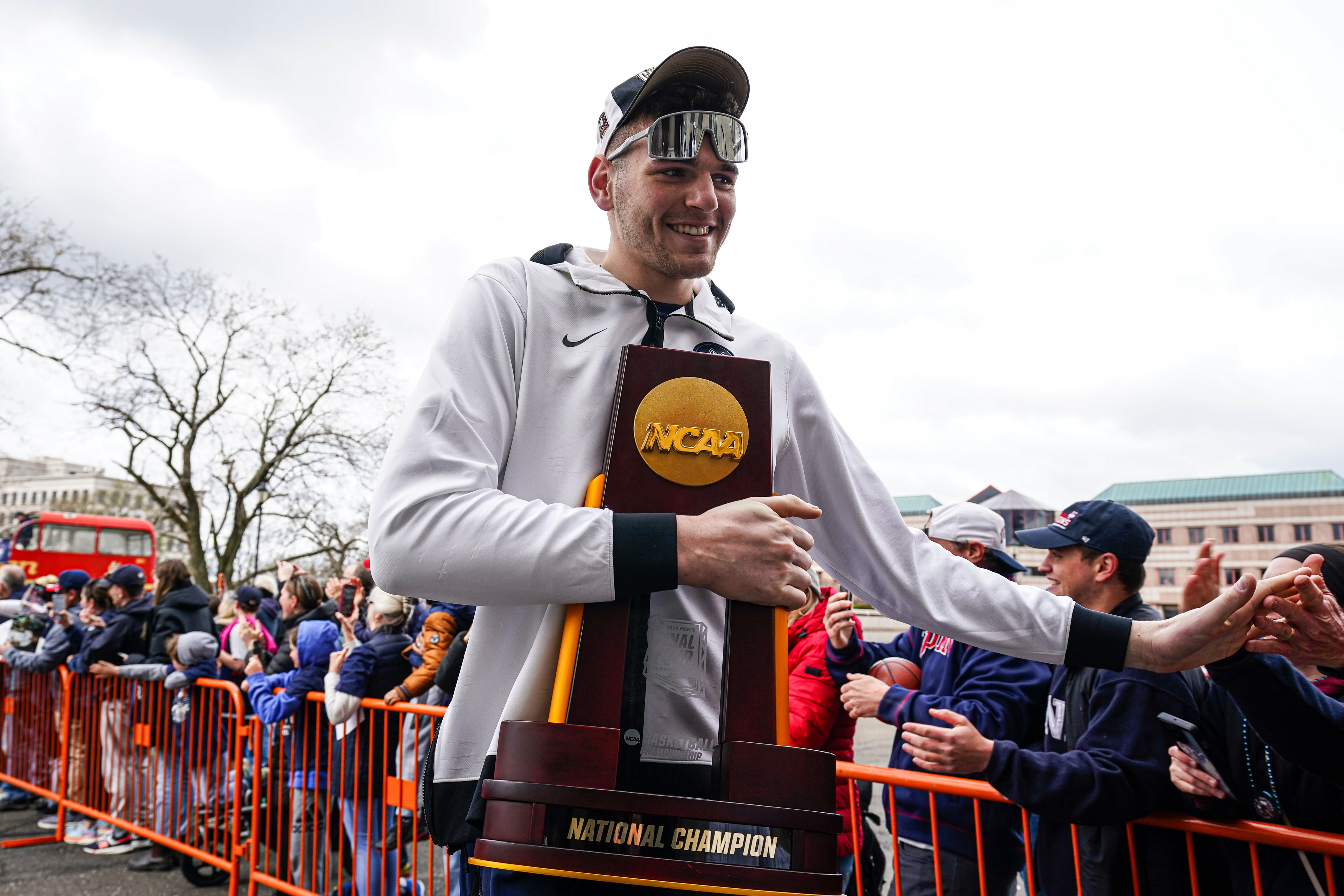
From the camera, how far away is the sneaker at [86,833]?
677 cm

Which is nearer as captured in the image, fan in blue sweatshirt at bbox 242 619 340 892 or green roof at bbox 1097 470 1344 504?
fan in blue sweatshirt at bbox 242 619 340 892

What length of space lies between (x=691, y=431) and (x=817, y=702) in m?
3.12

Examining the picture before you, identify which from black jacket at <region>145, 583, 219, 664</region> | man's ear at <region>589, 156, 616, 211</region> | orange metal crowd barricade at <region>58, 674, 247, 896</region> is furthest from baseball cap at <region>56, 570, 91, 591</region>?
man's ear at <region>589, 156, 616, 211</region>

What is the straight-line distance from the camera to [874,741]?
1234cm

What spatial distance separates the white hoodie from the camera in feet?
3.95

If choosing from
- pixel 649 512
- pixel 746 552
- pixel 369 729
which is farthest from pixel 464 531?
pixel 369 729

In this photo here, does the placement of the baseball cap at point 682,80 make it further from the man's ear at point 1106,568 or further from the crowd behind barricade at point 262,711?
the crowd behind barricade at point 262,711

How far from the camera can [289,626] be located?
718 cm

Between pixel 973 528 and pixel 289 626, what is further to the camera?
pixel 289 626

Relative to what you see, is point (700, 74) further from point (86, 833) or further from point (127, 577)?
point (86, 833)

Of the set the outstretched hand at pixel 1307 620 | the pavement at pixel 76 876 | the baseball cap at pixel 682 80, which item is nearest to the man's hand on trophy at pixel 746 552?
the baseball cap at pixel 682 80

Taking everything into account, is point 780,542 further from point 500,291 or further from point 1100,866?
point 1100,866

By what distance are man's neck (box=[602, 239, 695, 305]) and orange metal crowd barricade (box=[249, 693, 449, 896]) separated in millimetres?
3301

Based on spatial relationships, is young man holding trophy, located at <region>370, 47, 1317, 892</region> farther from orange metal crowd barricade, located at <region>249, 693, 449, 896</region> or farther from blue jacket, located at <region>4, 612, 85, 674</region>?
blue jacket, located at <region>4, 612, 85, 674</region>
